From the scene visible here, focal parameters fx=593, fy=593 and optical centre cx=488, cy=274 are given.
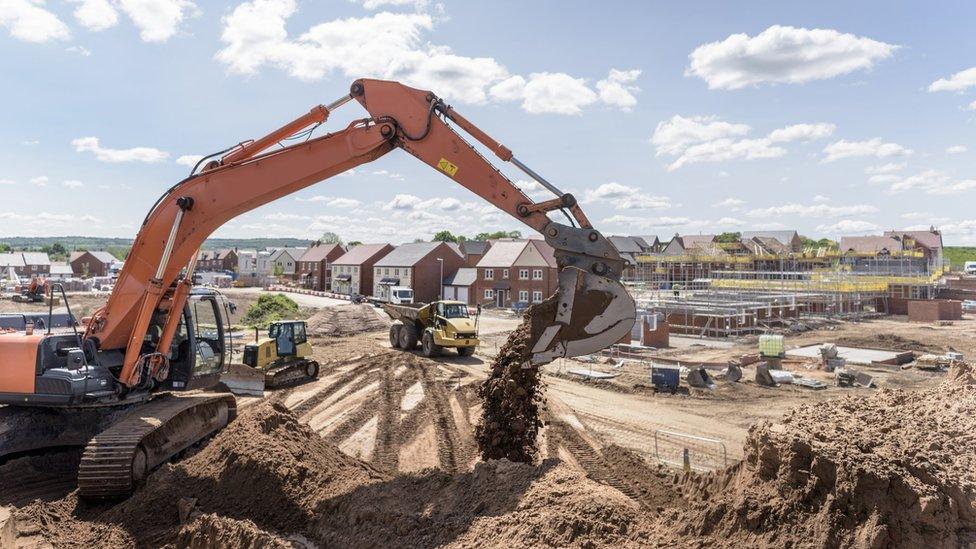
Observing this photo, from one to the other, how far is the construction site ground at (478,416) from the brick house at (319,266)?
50.4 meters

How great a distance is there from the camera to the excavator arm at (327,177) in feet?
26.7

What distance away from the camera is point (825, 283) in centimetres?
4438

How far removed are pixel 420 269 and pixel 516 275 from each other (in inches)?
384

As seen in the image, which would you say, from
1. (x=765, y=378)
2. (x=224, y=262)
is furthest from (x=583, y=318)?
(x=224, y=262)

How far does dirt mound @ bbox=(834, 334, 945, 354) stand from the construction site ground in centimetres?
671

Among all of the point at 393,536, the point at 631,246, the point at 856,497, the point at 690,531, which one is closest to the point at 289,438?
the point at 393,536

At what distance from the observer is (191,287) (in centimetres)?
947

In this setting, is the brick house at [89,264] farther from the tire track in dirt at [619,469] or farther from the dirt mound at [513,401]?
the dirt mound at [513,401]

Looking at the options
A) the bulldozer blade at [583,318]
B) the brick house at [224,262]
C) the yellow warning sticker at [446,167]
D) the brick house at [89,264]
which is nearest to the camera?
the bulldozer blade at [583,318]

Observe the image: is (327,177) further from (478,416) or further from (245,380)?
(245,380)

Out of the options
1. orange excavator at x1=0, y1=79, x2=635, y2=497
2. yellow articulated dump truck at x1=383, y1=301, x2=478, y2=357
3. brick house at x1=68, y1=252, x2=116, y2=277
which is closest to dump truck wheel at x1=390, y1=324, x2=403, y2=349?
yellow articulated dump truck at x1=383, y1=301, x2=478, y2=357

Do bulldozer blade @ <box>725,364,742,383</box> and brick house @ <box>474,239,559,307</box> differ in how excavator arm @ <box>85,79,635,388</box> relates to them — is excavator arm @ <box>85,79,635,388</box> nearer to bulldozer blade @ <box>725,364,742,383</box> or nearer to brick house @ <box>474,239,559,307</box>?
bulldozer blade @ <box>725,364,742,383</box>

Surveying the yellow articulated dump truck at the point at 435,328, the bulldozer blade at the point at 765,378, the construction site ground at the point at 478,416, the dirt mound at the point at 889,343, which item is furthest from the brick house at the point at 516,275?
the bulldozer blade at the point at 765,378

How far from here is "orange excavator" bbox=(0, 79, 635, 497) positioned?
8.12 m
